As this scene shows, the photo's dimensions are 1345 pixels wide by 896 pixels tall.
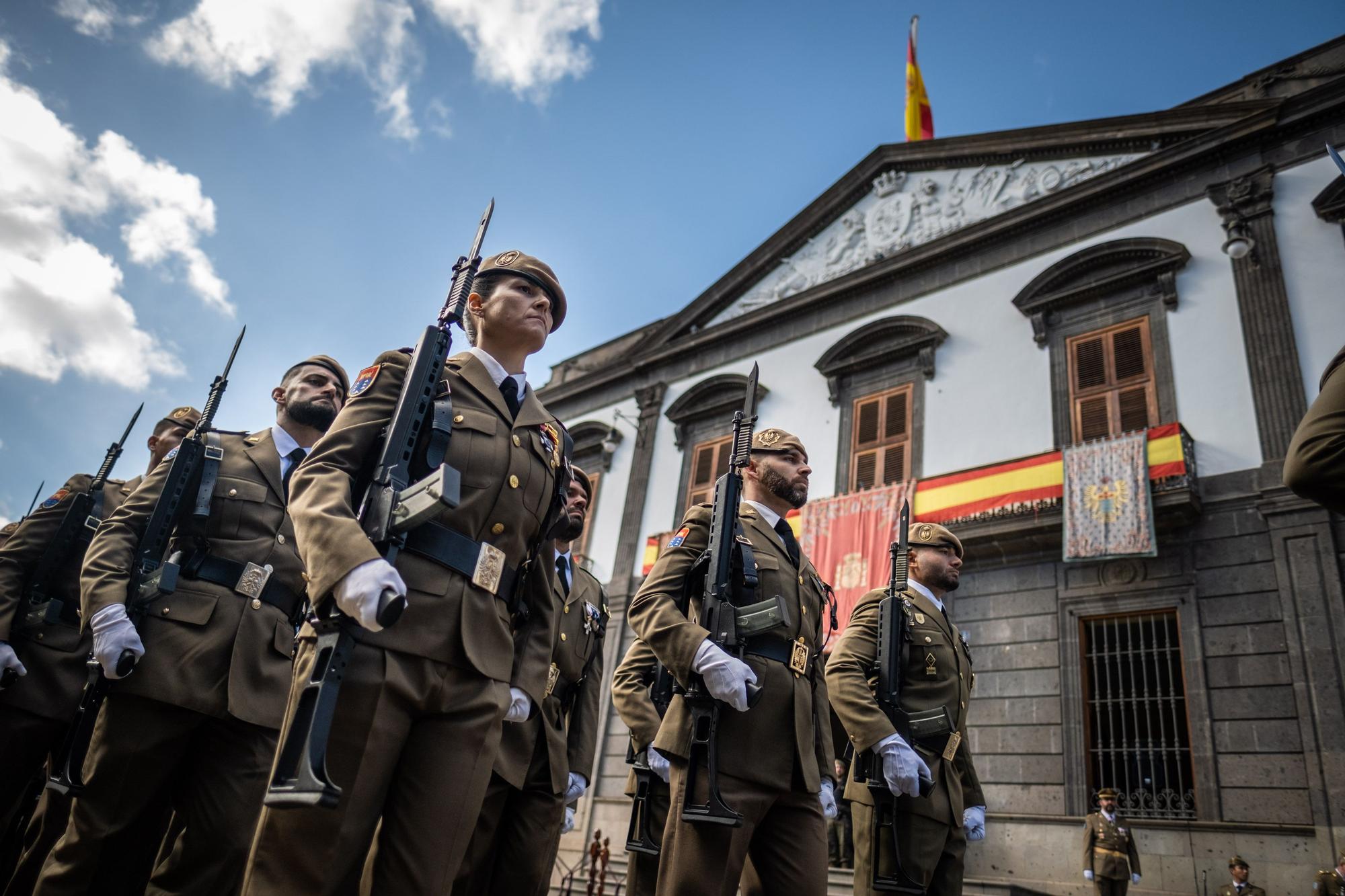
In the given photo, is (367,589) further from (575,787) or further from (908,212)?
(908,212)

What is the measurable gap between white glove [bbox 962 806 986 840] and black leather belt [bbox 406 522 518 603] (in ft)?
10.8

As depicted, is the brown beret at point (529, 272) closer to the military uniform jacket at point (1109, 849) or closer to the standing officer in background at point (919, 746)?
the standing officer in background at point (919, 746)

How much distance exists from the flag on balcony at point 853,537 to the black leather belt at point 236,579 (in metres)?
8.92

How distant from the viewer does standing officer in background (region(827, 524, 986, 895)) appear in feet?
13.0

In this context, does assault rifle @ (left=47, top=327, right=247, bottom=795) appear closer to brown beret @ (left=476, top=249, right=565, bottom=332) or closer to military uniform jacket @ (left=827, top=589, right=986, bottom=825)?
brown beret @ (left=476, top=249, right=565, bottom=332)

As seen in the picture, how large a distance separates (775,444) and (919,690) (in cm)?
148

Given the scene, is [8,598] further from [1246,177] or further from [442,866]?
[1246,177]

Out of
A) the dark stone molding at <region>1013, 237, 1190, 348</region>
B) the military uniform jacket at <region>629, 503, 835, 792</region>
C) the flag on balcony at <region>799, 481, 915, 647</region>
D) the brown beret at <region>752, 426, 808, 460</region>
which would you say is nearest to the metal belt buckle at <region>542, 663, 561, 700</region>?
the military uniform jacket at <region>629, 503, 835, 792</region>

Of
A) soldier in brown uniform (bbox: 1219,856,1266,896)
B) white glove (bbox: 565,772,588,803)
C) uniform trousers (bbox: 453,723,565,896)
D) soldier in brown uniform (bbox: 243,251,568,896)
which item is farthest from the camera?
soldier in brown uniform (bbox: 1219,856,1266,896)

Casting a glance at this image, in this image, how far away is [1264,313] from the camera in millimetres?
10453

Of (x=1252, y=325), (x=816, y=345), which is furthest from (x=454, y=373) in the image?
(x=816, y=345)

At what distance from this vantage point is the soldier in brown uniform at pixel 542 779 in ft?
11.2

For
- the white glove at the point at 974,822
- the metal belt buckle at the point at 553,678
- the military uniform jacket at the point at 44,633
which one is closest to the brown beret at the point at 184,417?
the military uniform jacket at the point at 44,633

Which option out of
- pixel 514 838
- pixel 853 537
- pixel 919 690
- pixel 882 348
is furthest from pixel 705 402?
pixel 514 838
